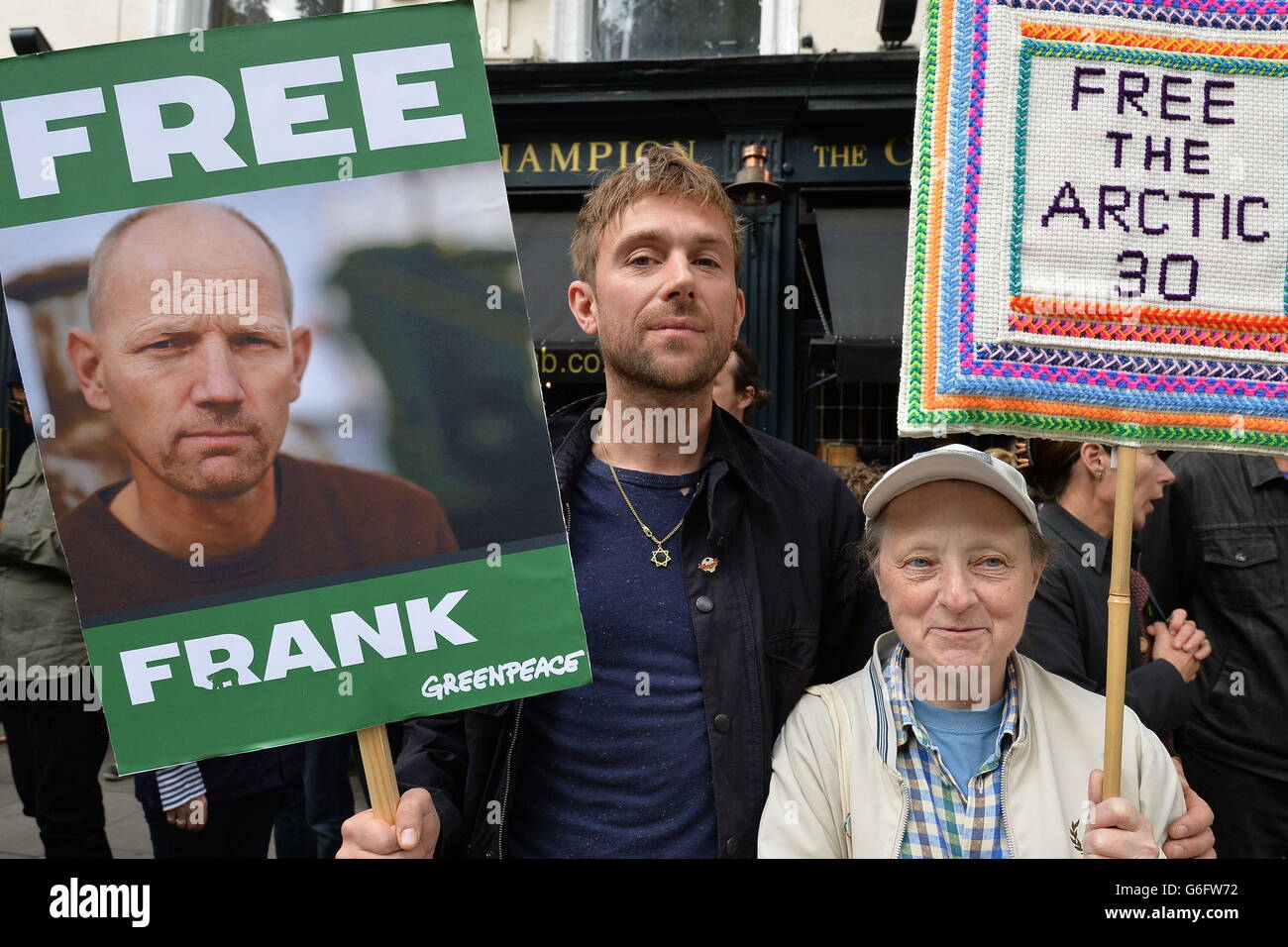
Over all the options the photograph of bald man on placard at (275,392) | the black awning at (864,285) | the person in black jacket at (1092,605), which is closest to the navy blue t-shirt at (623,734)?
the photograph of bald man on placard at (275,392)

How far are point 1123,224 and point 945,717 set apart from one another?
0.98 metres

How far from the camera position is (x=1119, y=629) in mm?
1622

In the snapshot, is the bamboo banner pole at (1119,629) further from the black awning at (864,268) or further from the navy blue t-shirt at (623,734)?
the black awning at (864,268)

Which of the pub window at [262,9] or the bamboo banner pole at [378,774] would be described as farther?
the pub window at [262,9]

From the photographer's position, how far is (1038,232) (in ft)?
5.72

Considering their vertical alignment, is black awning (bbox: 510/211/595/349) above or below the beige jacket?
above

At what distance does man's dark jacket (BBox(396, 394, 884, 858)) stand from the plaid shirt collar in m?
0.20

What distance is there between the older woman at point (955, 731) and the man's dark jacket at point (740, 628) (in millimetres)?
95

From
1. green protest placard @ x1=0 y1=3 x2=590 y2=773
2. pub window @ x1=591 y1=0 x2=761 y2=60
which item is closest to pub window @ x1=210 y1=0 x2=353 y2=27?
pub window @ x1=591 y1=0 x2=761 y2=60

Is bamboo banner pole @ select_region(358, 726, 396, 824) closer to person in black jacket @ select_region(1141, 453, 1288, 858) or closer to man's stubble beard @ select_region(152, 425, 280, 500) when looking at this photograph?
man's stubble beard @ select_region(152, 425, 280, 500)

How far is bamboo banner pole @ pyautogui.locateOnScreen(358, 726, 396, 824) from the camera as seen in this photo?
1591 millimetres

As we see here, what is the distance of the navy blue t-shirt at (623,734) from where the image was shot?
1745 millimetres

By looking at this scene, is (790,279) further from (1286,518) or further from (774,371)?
(1286,518)
